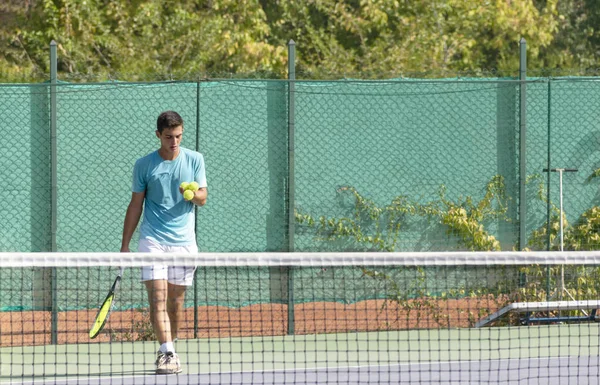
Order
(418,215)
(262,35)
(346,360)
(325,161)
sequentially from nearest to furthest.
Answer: (346,360), (325,161), (418,215), (262,35)

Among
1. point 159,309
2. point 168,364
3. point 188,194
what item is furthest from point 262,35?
point 168,364

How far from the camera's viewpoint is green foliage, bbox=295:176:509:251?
900 centimetres

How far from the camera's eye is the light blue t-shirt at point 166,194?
A: 7.00 m

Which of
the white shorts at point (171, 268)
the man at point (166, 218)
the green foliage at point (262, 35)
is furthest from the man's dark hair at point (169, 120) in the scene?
the green foliage at point (262, 35)

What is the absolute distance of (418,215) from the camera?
9.10 meters

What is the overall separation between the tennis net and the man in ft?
1.24

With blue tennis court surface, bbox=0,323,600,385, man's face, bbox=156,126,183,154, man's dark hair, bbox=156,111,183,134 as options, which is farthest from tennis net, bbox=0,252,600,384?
man's dark hair, bbox=156,111,183,134

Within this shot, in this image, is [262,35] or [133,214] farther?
[262,35]

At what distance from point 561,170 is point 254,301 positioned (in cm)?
269

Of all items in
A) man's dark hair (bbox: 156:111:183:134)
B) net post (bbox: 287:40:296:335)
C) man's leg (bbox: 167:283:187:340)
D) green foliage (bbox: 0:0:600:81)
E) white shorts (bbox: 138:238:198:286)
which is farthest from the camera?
green foliage (bbox: 0:0:600:81)

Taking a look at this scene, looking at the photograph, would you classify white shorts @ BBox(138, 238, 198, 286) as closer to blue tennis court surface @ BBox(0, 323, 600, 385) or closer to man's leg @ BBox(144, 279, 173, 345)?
man's leg @ BBox(144, 279, 173, 345)

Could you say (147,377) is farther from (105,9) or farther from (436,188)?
(105,9)

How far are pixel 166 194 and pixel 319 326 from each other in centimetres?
226

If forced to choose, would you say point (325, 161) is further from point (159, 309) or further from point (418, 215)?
point (159, 309)
